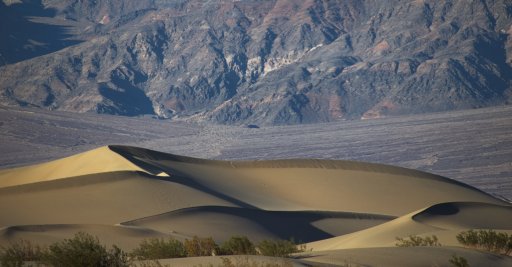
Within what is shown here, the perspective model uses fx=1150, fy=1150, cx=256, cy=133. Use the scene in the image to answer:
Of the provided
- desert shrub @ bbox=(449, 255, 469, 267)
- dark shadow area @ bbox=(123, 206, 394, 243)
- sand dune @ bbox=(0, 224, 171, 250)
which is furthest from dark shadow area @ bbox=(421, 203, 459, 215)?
desert shrub @ bbox=(449, 255, 469, 267)

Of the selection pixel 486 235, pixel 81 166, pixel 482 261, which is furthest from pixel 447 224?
pixel 81 166

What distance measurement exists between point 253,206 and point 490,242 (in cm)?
3215

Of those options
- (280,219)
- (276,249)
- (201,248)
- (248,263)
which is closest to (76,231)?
(201,248)

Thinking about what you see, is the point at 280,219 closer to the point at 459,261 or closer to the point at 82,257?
the point at 459,261

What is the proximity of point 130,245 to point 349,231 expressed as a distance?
20.9 meters

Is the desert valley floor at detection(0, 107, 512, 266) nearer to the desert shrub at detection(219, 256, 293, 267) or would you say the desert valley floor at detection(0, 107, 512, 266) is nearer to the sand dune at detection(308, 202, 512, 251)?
the sand dune at detection(308, 202, 512, 251)

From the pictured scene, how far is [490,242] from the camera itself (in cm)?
4141

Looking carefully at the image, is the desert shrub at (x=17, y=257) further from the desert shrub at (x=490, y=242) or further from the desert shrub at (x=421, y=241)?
the desert shrub at (x=490, y=242)

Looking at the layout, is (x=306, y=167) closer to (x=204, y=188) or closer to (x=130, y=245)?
(x=204, y=188)

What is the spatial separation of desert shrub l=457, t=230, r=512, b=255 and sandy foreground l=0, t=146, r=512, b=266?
240cm

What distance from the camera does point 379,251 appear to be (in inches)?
1442

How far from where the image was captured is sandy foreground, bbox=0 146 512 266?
4659 cm

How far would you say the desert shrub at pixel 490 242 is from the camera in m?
41.2

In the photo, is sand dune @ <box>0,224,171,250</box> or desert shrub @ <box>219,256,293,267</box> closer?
desert shrub @ <box>219,256,293,267</box>
